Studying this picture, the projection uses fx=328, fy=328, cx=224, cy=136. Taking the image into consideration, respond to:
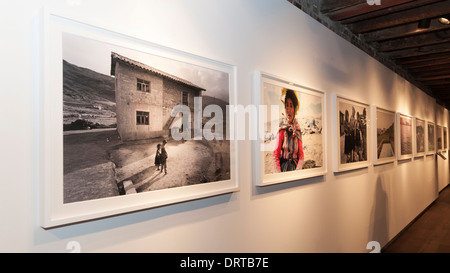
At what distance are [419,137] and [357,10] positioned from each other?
15.3 feet

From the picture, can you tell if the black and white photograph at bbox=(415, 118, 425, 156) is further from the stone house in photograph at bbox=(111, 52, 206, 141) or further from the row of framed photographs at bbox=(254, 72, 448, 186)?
the stone house in photograph at bbox=(111, 52, 206, 141)

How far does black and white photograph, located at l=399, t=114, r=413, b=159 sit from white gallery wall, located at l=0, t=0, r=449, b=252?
3.59ft

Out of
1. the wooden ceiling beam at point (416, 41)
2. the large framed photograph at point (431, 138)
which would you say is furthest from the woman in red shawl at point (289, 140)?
the large framed photograph at point (431, 138)

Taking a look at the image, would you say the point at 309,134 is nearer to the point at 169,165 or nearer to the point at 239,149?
the point at 239,149

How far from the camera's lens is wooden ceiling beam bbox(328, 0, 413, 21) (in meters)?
3.74

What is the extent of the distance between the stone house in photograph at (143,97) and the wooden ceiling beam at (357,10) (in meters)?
2.79

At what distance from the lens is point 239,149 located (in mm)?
2420

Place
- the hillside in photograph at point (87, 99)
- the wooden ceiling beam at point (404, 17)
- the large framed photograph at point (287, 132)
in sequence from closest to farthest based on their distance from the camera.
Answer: the hillside in photograph at point (87, 99)
the large framed photograph at point (287, 132)
the wooden ceiling beam at point (404, 17)

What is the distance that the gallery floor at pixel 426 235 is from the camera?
5160mm

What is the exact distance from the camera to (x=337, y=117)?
3787mm

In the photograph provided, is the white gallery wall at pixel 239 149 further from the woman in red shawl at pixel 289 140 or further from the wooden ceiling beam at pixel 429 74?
the wooden ceiling beam at pixel 429 74

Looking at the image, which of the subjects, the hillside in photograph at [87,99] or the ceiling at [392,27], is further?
the ceiling at [392,27]

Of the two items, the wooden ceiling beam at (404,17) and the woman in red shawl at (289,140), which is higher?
the wooden ceiling beam at (404,17)

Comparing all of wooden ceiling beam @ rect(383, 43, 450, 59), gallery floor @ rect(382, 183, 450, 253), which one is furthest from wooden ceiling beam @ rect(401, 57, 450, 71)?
gallery floor @ rect(382, 183, 450, 253)
